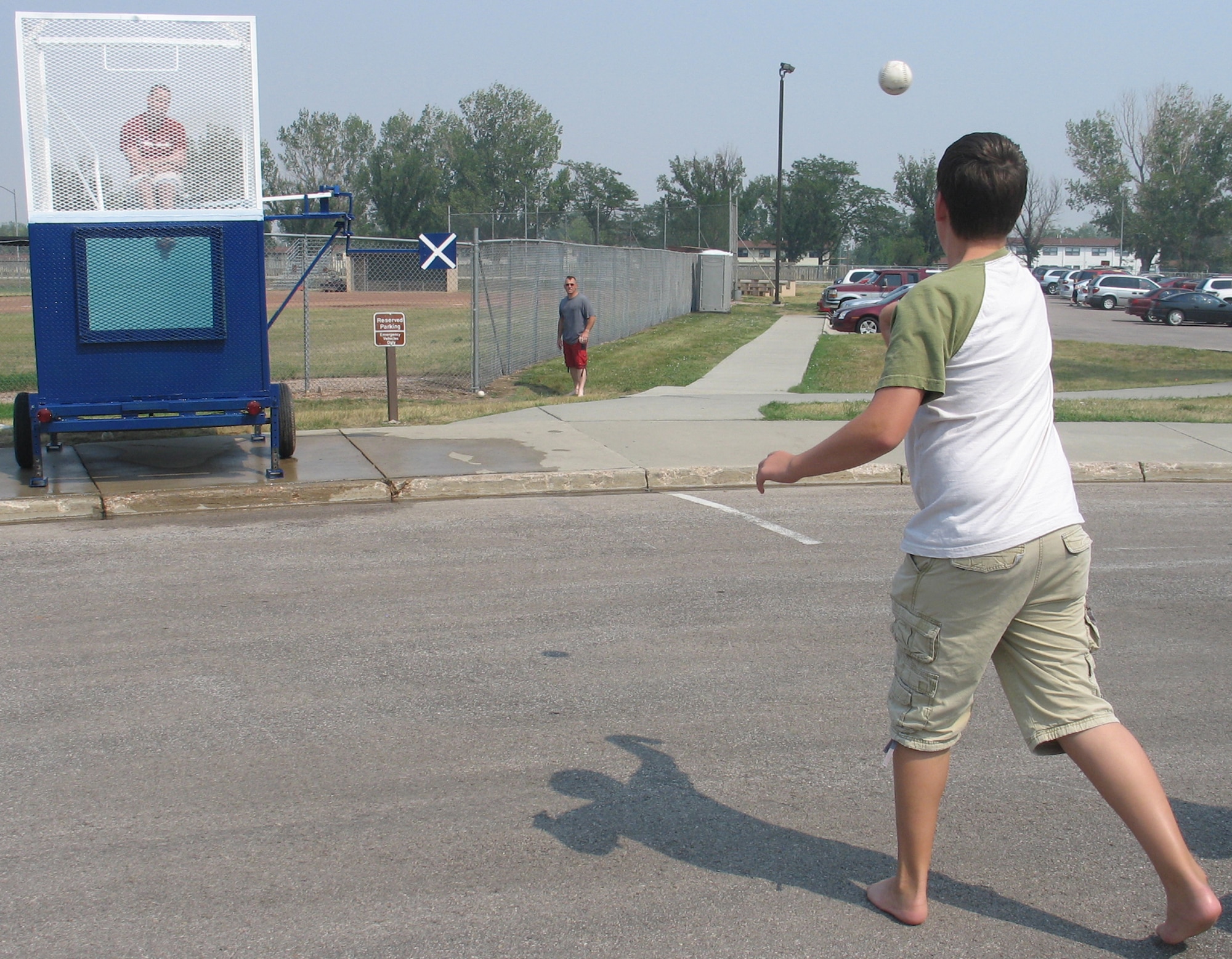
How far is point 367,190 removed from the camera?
87.8 m

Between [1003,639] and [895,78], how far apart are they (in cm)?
2101

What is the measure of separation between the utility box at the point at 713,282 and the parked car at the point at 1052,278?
32.3 m

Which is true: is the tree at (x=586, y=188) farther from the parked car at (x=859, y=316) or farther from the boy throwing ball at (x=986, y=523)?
the boy throwing ball at (x=986, y=523)

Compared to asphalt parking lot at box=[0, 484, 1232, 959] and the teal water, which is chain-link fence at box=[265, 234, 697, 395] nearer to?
the teal water

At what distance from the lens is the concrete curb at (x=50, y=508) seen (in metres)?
8.09

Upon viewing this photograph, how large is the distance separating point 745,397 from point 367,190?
78753mm

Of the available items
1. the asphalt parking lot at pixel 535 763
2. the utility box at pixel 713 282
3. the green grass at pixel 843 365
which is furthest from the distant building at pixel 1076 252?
the asphalt parking lot at pixel 535 763

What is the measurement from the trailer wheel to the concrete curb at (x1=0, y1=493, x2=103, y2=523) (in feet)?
5.03

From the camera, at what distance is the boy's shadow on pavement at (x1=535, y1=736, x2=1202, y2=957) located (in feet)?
10.3

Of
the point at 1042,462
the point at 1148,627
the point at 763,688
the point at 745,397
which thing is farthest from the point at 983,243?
the point at 745,397

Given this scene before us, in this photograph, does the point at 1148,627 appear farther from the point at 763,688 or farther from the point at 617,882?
the point at 617,882

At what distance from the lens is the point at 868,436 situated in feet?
8.86

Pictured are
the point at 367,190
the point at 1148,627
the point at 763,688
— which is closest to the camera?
the point at 763,688

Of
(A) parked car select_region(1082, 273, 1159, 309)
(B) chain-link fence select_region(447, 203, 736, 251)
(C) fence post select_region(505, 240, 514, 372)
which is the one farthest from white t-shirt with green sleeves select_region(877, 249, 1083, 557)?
(A) parked car select_region(1082, 273, 1159, 309)
